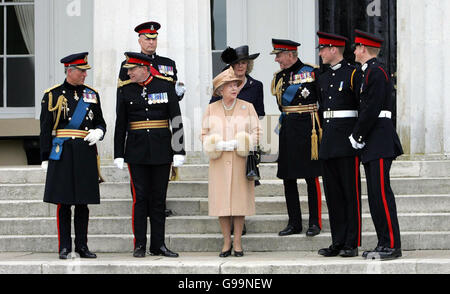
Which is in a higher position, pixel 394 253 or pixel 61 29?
pixel 61 29

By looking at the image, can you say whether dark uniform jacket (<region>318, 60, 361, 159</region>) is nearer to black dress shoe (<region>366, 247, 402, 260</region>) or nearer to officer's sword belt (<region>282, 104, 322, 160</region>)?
officer's sword belt (<region>282, 104, 322, 160</region>)

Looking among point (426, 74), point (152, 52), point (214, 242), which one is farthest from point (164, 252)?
point (426, 74)

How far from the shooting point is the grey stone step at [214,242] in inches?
398

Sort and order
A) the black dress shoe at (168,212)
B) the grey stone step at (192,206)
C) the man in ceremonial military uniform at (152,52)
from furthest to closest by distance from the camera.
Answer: the black dress shoe at (168,212)
the grey stone step at (192,206)
the man in ceremonial military uniform at (152,52)

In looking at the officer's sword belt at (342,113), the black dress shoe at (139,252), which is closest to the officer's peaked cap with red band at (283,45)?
the officer's sword belt at (342,113)

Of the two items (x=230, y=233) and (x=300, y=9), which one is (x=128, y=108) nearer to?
(x=230, y=233)

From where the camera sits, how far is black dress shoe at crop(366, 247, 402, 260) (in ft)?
30.0

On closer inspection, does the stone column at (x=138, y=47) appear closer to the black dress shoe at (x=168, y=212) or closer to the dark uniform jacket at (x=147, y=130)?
the black dress shoe at (x=168, y=212)

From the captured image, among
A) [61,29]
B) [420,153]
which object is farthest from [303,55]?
[61,29]

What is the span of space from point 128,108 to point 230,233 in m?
1.57

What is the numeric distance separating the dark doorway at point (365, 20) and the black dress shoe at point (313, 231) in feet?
12.5

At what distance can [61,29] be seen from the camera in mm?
14914

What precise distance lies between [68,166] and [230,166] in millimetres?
1554

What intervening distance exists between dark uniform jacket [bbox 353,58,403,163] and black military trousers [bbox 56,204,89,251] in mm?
2726
